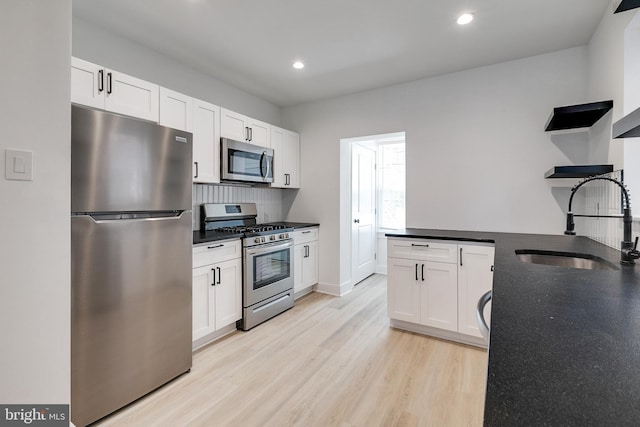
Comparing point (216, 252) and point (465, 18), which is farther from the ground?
point (465, 18)

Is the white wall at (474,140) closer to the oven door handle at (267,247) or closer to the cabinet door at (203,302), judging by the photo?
the oven door handle at (267,247)

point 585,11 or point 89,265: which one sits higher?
point 585,11

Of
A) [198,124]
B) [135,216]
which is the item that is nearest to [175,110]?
[198,124]

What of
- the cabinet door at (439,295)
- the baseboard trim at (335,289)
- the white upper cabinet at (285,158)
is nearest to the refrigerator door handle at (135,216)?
the white upper cabinet at (285,158)

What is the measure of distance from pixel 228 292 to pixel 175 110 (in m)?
1.68

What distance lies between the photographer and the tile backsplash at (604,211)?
1.96 meters

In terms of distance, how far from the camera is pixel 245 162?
10.8ft

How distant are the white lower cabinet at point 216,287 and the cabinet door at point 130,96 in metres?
1.15

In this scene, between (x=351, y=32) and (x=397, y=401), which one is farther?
(x=351, y=32)

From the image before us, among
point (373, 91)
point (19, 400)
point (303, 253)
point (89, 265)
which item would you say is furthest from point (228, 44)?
point (19, 400)

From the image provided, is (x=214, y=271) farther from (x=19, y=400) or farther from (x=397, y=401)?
(x=397, y=401)

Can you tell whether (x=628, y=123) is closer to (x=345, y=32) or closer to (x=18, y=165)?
(x=345, y=32)

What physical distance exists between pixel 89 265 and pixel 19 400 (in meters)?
0.62

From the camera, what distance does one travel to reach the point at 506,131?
A: 2.98m
